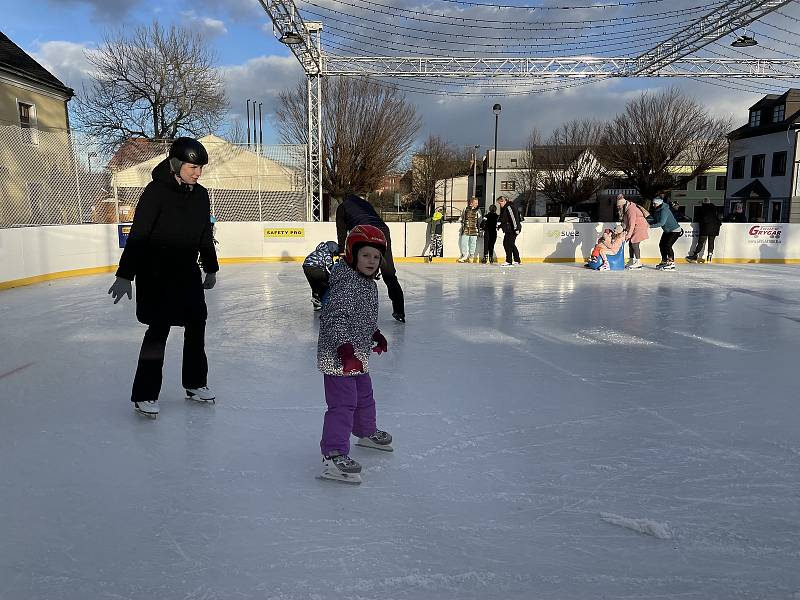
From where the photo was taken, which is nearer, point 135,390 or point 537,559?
point 537,559

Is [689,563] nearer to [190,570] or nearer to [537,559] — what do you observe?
[537,559]

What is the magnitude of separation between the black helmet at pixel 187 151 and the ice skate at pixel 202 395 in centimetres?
129

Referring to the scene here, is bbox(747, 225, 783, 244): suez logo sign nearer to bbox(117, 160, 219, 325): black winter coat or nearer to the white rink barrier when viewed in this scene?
the white rink barrier

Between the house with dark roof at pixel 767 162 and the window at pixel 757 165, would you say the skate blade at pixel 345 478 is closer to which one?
the house with dark roof at pixel 767 162

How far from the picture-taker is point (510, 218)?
11.4 meters

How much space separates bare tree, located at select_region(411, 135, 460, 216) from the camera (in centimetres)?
4397

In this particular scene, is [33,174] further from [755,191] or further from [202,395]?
[755,191]

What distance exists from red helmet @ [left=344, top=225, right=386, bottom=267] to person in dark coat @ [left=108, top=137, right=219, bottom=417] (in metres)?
1.15

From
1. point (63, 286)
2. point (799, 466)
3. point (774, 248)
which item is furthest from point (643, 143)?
point (799, 466)

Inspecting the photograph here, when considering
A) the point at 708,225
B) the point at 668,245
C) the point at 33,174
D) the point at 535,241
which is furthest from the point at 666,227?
the point at 33,174

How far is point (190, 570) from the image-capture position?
5.99 ft

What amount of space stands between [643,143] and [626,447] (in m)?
30.0

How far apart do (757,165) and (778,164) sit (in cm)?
179

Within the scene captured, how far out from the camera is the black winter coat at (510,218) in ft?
37.1
